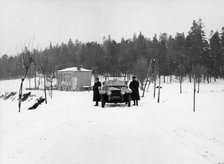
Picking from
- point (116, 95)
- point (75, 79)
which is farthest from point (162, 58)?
point (116, 95)

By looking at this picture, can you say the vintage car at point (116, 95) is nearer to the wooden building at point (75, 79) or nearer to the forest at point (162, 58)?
the forest at point (162, 58)

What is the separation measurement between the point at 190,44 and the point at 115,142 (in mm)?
72665

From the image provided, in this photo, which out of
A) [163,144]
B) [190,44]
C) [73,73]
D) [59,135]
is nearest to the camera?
[163,144]

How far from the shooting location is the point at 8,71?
518ft

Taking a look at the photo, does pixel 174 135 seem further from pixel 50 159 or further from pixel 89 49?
pixel 89 49

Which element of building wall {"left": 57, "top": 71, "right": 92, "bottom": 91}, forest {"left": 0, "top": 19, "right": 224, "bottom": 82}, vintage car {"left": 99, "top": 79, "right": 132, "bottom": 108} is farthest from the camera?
forest {"left": 0, "top": 19, "right": 224, "bottom": 82}

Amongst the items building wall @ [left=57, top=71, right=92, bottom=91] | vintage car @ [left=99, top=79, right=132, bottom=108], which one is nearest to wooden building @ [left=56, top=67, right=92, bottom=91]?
building wall @ [left=57, top=71, right=92, bottom=91]

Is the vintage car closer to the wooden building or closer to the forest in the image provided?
the forest

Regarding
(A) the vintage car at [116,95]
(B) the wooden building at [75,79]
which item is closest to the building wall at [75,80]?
(B) the wooden building at [75,79]

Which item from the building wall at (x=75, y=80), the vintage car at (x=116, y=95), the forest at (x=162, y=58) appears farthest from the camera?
the forest at (x=162, y=58)

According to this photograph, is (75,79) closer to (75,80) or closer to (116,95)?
(75,80)

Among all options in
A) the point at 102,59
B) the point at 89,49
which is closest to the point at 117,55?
the point at 102,59

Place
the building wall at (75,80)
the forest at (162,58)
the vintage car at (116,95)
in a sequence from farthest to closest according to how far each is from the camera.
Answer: the forest at (162,58) < the building wall at (75,80) < the vintage car at (116,95)

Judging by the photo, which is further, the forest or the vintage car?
the forest
